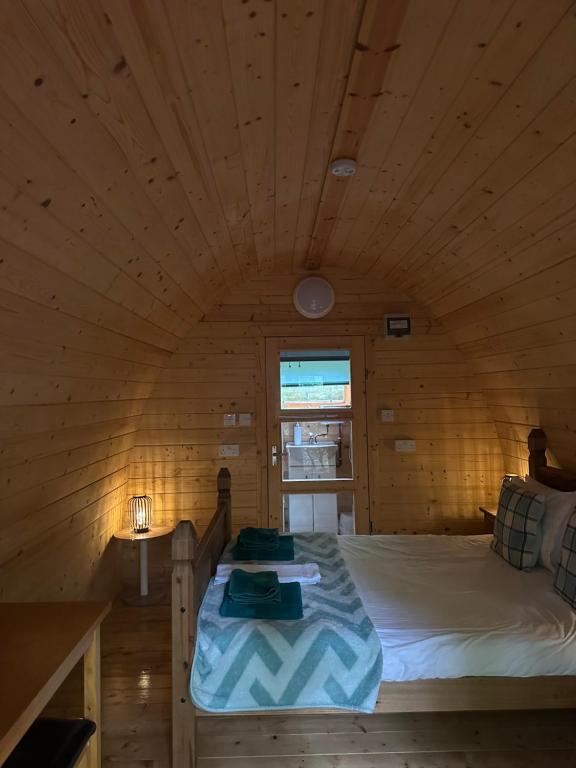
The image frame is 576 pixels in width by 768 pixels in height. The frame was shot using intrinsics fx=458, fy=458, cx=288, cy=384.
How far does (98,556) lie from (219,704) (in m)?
1.78

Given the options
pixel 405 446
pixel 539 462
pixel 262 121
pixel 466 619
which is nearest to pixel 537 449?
pixel 539 462

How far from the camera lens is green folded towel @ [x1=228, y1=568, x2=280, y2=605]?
2.04m

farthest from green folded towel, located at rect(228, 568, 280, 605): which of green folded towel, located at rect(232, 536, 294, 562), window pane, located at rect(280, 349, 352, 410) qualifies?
window pane, located at rect(280, 349, 352, 410)

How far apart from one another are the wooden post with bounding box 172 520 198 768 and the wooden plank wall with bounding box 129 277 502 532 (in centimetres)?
193

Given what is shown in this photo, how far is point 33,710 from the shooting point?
1116 millimetres

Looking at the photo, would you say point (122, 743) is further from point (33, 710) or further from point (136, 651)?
point (33, 710)

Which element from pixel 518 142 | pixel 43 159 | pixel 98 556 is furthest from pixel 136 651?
pixel 518 142

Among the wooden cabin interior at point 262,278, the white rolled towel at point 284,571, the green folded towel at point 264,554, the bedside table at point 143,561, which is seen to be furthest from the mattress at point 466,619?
the bedside table at point 143,561

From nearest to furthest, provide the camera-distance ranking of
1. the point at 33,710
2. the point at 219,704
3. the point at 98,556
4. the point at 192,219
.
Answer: the point at 33,710 → the point at 219,704 → the point at 192,219 → the point at 98,556

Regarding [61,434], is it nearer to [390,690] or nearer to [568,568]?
[390,690]

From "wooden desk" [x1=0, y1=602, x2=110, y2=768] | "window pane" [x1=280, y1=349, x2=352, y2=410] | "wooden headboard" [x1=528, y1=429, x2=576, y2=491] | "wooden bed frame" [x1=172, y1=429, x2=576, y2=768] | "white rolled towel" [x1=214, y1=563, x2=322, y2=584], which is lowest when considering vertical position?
"wooden bed frame" [x1=172, y1=429, x2=576, y2=768]

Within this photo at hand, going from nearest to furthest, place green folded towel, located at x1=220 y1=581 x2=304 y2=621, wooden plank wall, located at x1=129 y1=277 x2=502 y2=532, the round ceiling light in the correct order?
green folded towel, located at x1=220 y1=581 x2=304 y2=621 < the round ceiling light < wooden plank wall, located at x1=129 y1=277 x2=502 y2=532

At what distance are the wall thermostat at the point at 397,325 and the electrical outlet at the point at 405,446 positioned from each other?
90 centimetres

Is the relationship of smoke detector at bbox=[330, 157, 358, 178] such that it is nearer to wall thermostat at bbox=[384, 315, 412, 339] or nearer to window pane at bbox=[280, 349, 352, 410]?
wall thermostat at bbox=[384, 315, 412, 339]
